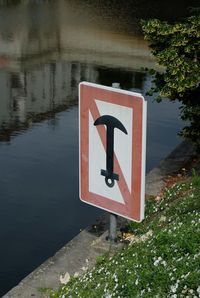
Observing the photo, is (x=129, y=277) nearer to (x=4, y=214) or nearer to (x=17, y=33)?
(x=4, y=214)

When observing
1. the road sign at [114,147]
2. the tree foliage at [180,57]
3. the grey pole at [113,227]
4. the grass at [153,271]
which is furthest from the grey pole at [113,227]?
the tree foliage at [180,57]

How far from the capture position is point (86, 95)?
5168 millimetres

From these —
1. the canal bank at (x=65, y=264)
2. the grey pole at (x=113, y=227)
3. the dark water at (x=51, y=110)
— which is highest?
the grey pole at (x=113, y=227)

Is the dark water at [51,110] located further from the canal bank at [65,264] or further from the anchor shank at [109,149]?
the anchor shank at [109,149]

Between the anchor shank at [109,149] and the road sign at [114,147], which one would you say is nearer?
the road sign at [114,147]

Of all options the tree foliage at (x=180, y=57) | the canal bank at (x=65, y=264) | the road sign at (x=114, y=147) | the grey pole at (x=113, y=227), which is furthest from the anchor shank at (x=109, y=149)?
the tree foliage at (x=180, y=57)

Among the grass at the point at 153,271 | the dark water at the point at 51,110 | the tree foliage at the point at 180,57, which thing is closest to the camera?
the grass at the point at 153,271

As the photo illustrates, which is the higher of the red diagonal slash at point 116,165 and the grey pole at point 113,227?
the red diagonal slash at point 116,165

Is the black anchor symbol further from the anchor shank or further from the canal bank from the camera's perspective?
the canal bank

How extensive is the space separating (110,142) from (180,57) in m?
5.58

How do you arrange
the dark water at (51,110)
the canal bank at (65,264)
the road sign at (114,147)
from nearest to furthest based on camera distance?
the road sign at (114,147) → the canal bank at (65,264) → the dark water at (51,110)

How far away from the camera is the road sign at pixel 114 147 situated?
4871mm

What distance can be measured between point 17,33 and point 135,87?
1344 cm

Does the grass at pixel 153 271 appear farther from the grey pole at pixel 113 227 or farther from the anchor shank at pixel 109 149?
the anchor shank at pixel 109 149
